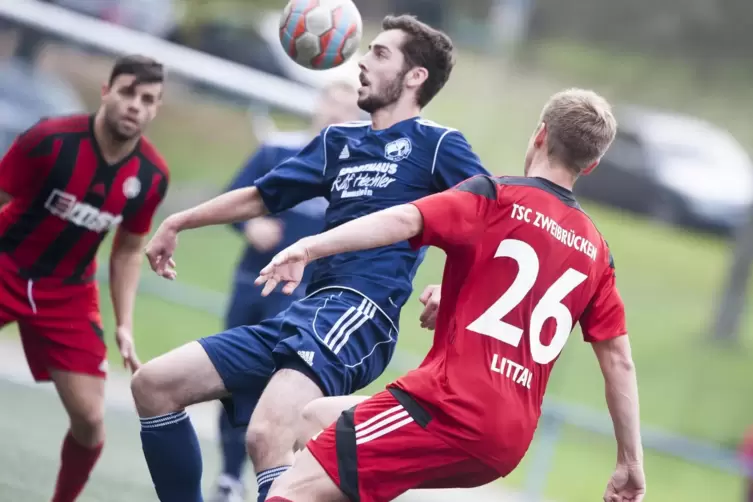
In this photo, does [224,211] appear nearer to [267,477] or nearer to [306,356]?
[306,356]

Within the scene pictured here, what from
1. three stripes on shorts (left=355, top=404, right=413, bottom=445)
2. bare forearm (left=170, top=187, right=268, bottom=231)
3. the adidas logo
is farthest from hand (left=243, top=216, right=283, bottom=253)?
three stripes on shorts (left=355, top=404, right=413, bottom=445)

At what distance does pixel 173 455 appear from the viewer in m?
4.18

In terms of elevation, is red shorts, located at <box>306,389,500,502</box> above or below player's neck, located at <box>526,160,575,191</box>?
below

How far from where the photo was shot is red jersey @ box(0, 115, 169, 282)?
205 inches

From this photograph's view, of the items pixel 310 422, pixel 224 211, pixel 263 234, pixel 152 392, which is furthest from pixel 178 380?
pixel 263 234

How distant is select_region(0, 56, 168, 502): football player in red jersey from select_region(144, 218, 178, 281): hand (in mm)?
1065

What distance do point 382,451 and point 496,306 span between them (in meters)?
0.54

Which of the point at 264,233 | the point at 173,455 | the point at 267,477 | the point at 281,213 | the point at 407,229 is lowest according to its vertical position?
the point at 173,455

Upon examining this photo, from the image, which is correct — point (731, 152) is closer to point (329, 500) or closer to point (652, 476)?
point (652, 476)

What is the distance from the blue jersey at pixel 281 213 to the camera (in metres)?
6.39

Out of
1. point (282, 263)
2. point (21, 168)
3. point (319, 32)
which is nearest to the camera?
point (282, 263)

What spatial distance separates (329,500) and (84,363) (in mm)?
2283

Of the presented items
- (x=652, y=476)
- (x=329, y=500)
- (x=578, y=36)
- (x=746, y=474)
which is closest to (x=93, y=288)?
(x=329, y=500)

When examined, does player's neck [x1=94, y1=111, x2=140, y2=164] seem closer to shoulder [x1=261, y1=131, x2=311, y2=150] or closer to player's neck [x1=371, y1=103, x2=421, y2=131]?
shoulder [x1=261, y1=131, x2=311, y2=150]
